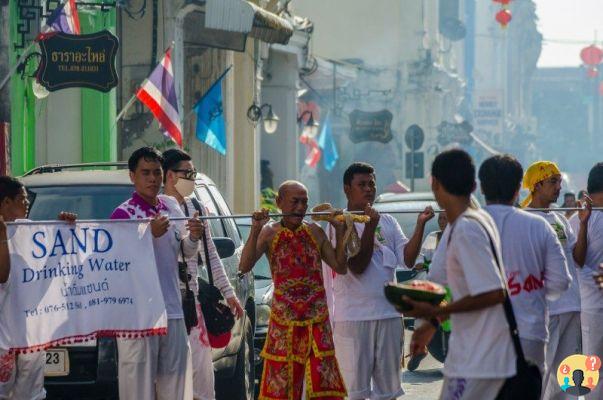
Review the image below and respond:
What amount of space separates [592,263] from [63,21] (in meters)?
8.49

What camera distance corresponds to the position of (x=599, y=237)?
10.5 m

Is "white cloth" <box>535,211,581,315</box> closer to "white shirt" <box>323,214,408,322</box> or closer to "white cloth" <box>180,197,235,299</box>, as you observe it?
"white shirt" <box>323,214,408,322</box>

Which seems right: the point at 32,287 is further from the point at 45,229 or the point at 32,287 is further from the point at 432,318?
the point at 432,318

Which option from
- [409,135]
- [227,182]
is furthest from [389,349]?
[409,135]

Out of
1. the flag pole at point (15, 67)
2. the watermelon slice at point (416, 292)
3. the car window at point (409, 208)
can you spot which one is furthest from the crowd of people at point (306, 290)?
the car window at point (409, 208)

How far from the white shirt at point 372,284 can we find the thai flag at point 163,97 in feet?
32.0

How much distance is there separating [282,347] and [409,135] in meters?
28.5

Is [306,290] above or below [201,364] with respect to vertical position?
above

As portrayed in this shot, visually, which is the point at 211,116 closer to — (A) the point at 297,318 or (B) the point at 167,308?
(A) the point at 297,318

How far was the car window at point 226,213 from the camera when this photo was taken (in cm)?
1230

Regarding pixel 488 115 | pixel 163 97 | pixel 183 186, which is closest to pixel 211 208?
pixel 183 186

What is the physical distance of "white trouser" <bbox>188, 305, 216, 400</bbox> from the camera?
32.9ft

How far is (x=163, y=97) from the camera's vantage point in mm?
20281

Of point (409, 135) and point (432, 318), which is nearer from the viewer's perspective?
point (432, 318)
